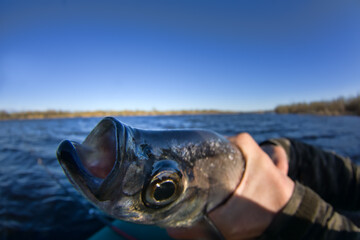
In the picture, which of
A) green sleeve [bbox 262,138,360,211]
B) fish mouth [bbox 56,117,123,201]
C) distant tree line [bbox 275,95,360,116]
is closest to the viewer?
fish mouth [bbox 56,117,123,201]

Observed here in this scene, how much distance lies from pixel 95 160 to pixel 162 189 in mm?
313

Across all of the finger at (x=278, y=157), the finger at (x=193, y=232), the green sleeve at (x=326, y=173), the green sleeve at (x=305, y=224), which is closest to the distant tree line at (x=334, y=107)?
the green sleeve at (x=326, y=173)

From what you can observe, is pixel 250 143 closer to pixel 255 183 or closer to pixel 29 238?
pixel 255 183

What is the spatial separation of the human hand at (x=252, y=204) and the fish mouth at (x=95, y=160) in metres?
0.66

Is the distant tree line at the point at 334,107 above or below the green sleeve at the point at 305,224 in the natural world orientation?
above

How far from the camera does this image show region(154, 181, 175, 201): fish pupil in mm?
771

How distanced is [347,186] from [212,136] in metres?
2.30

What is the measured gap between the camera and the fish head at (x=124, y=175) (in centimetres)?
69

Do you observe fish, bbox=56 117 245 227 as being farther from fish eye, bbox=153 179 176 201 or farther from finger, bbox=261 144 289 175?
finger, bbox=261 144 289 175

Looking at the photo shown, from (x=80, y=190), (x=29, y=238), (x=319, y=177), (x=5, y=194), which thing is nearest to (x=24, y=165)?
(x=5, y=194)

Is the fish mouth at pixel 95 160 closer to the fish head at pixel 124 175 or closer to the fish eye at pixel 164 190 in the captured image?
the fish head at pixel 124 175

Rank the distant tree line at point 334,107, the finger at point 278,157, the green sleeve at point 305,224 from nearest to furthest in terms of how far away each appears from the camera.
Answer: the green sleeve at point 305,224 < the finger at point 278,157 < the distant tree line at point 334,107

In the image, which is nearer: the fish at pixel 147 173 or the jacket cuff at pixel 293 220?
the fish at pixel 147 173

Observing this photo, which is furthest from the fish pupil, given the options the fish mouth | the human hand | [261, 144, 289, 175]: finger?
[261, 144, 289, 175]: finger
